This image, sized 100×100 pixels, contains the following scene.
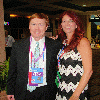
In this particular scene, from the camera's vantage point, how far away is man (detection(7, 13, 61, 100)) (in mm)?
1539

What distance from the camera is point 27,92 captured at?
5.12 ft

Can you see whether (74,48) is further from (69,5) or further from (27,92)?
(69,5)

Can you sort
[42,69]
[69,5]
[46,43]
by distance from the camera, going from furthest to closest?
[69,5] < [46,43] < [42,69]

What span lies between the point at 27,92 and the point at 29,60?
0.31 meters

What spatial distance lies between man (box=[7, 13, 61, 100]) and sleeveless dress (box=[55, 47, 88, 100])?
4.7 inches

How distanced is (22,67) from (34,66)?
13 centimetres

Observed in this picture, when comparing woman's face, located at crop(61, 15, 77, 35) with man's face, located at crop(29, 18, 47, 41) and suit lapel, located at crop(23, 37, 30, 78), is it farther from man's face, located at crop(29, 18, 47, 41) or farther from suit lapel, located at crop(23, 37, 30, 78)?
suit lapel, located at crop(23, 37, 30, 78)

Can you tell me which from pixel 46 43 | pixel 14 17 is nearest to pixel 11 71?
pixel 46 43

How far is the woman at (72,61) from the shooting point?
62.5 inches

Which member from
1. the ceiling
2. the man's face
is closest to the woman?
the man's face

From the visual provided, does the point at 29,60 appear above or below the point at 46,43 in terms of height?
below

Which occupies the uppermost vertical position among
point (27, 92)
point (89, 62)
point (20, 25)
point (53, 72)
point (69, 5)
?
point (69, 5)

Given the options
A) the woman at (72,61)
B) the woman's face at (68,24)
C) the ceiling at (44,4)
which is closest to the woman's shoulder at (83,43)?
the woman at (72,61)

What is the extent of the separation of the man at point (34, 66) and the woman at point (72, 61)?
0.12 metres
